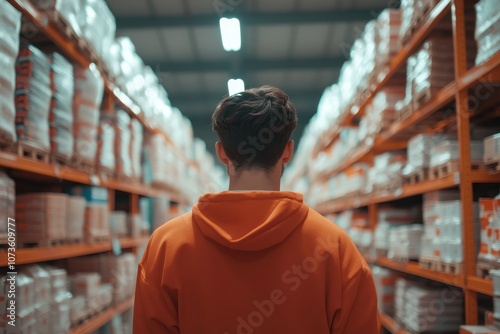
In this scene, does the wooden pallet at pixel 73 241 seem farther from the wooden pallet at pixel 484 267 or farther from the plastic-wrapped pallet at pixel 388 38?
the plastic-wrapped pallet at pixel 388 38

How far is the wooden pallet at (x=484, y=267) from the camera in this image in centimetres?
318

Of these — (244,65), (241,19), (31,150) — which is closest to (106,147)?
(31,150)

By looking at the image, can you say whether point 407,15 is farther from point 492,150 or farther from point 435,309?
point 435,309

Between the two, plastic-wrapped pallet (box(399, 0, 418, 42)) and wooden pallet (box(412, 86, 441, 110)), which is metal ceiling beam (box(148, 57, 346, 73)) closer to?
plastic-wrapped pallet (box(399, 0, 418, 42))

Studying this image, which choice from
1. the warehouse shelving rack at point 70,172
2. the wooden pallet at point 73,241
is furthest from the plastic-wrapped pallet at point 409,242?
the wooden pallet at point 73,241

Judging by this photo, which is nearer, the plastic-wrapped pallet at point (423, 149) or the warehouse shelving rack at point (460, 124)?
the warehouse shelving rack at point (460, 124)

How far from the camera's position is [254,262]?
191cm

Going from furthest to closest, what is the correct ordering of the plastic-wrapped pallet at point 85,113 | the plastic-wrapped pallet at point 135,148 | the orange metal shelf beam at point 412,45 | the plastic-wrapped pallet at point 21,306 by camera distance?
the plastic-wrapped pallet at point 135,148, the plastic-wrapped pallet at point 85,113, the orange metal shelf beam at point 412,45, the plastic-wrapped pallet at point 21,306

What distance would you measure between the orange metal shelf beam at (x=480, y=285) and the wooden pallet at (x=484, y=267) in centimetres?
6

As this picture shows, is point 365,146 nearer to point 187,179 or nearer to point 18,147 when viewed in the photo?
point 18,147

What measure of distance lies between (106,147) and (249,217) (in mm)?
3497

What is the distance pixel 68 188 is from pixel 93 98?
1.06 metres

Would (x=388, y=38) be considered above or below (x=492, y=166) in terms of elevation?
above

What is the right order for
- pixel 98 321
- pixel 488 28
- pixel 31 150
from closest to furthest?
pixel 488 28 < pixel 31 150 < pixel 98 321
